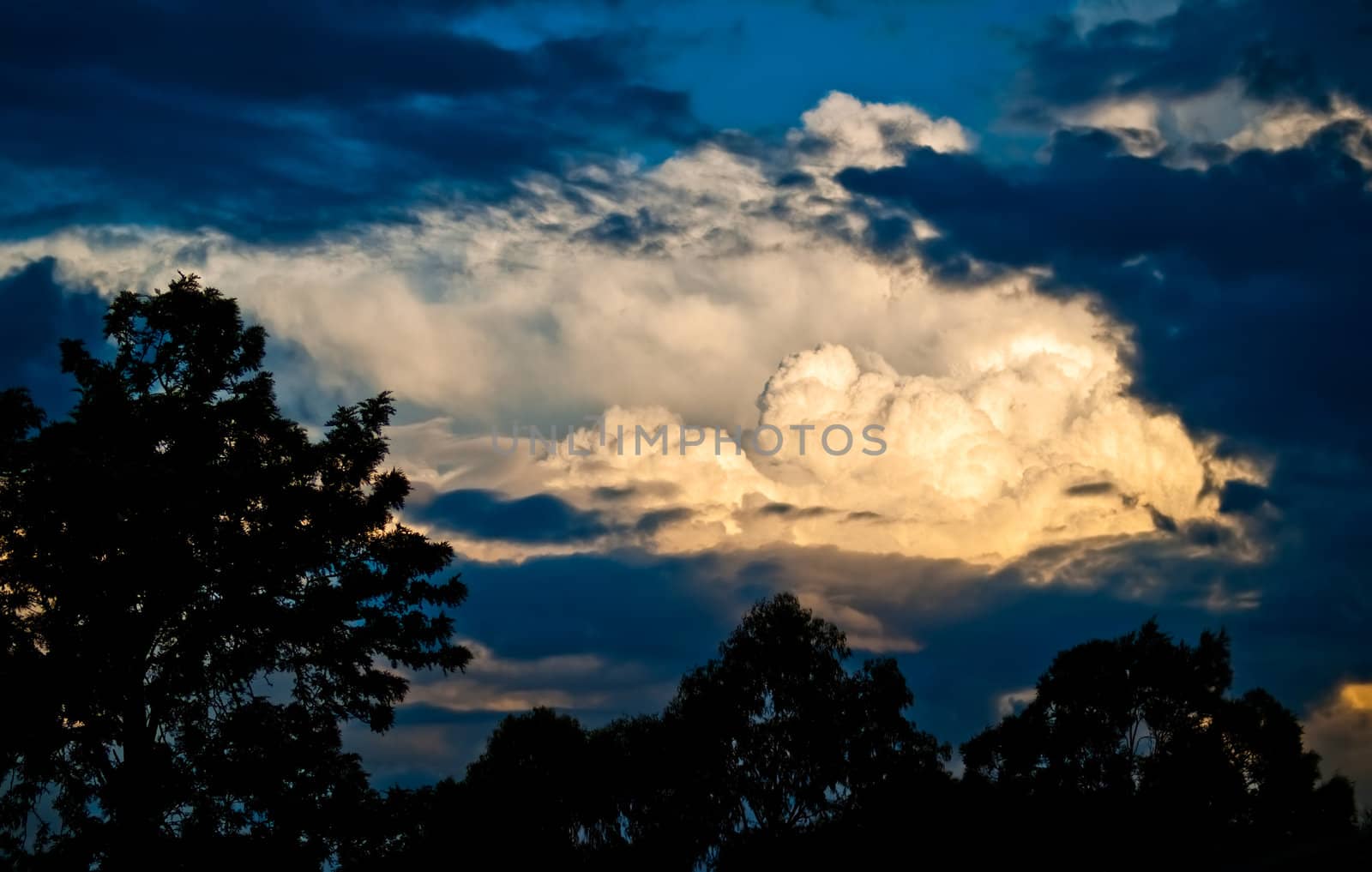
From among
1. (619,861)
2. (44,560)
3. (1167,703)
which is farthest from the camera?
(1167,703)

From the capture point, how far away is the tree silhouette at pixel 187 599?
3145cm

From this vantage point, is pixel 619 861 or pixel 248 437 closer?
pixel 248 437

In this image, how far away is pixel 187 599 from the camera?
3319cm

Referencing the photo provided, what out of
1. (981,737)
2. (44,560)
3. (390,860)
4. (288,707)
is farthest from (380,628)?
(981,737)

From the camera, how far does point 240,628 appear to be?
1315 inches

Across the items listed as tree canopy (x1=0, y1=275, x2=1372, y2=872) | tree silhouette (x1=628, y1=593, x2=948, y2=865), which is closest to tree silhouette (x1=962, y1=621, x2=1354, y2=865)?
tree silhouette (x1=628, y1=593, x2=948, y2=865)

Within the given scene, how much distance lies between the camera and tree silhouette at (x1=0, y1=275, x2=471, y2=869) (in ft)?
103

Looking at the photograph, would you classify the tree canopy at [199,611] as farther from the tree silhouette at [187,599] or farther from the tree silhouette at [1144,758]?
the tree silhouette at [1144,758]

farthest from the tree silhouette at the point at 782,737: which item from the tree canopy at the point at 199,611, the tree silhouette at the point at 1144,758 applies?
the tree canopy at the point at 199,611

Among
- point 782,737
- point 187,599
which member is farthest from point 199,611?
point 782,737

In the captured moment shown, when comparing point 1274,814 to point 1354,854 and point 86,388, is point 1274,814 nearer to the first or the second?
point 1354,854

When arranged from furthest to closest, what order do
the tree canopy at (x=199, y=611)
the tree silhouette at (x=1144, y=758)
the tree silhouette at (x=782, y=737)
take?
the tree silhouette at (x=1144, y=758), the tree silhouette at (x=782, y=737), the tree canopy at (x=199, y=611)

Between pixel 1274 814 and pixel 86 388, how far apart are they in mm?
120728

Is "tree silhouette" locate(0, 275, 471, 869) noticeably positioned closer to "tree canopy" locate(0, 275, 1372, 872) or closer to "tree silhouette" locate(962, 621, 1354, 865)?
"tree canopy" locate(0, 275, 1372, 872)
